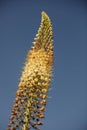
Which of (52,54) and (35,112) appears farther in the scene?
(52,54)

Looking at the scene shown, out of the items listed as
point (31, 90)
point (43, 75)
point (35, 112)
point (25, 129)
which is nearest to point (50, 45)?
point (43, 75)

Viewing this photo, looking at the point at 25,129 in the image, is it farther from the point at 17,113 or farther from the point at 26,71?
the point at 26,71

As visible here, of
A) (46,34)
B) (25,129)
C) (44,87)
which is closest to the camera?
(25,129)

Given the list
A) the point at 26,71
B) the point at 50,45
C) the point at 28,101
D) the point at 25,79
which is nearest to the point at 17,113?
the point at 28,101

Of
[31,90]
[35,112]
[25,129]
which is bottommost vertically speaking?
[25,129]

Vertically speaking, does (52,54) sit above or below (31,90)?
above

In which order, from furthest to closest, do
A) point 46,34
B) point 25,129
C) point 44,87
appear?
point 46,34, point 44,87, point 25,129

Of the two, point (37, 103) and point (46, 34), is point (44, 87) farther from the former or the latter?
point (46, 34)
